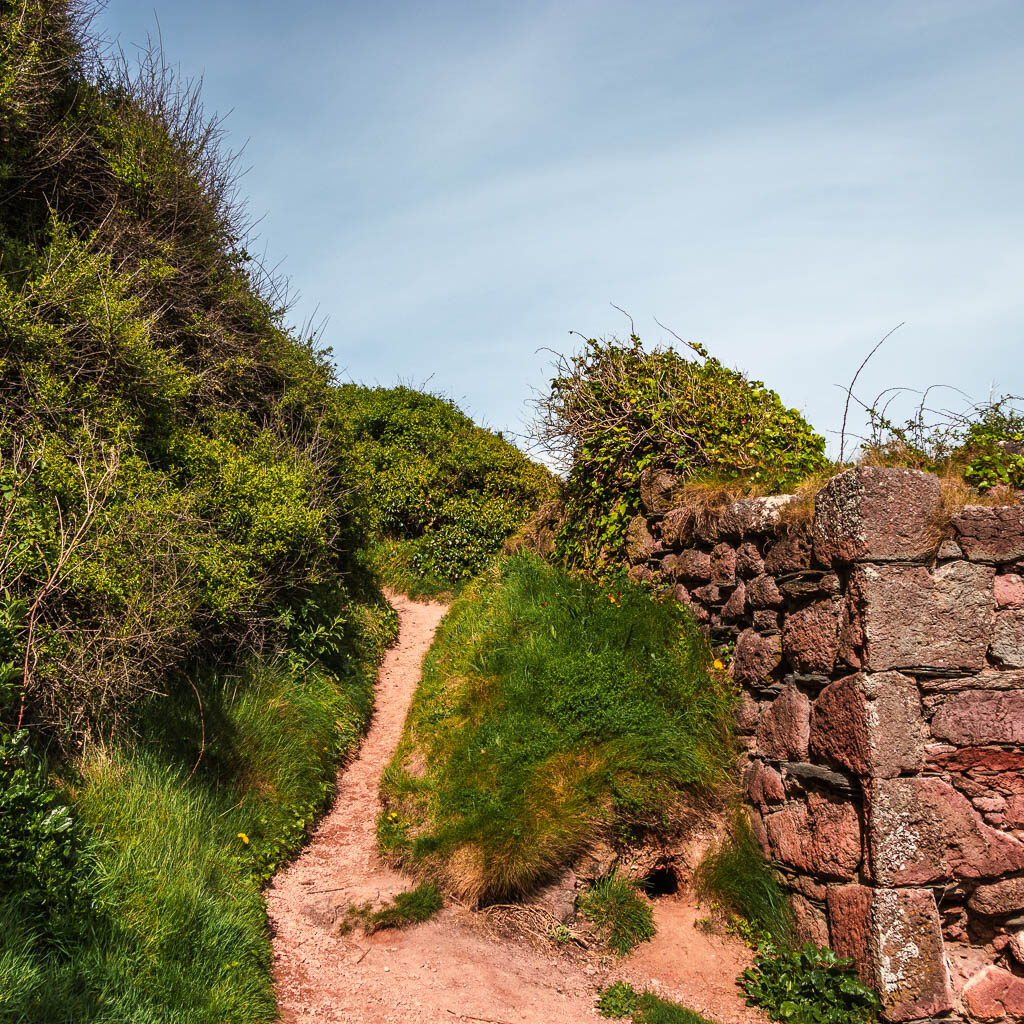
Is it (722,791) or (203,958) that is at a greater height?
(722,791)

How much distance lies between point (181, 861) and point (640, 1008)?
9.51 ft

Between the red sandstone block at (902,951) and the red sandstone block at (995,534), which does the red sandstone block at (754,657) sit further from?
the red sandstone block at (902,951)

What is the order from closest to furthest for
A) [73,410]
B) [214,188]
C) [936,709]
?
1. [936,709]
2. [73,410]
3. [214,188]

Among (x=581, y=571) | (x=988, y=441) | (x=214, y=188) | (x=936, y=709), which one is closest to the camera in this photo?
(x=936, y=709)

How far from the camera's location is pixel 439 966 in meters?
4.80

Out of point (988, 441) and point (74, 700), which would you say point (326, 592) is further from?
point (988, 441)

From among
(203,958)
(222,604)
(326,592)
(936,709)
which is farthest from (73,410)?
(936,709)

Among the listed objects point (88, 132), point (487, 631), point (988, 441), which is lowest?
point (487, 631)

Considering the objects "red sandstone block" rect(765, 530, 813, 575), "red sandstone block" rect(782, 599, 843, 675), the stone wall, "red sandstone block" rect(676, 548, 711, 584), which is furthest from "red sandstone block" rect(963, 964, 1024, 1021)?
"red sandstone block" rect(676, 548, 711, 584)

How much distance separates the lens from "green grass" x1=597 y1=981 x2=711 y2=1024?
4.60 m

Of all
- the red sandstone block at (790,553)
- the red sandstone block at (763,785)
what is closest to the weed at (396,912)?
the red sandstone block at (763,785)

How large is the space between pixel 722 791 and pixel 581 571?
10.5 feet

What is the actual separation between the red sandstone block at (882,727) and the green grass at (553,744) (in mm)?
1265

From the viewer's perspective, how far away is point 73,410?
664cm
